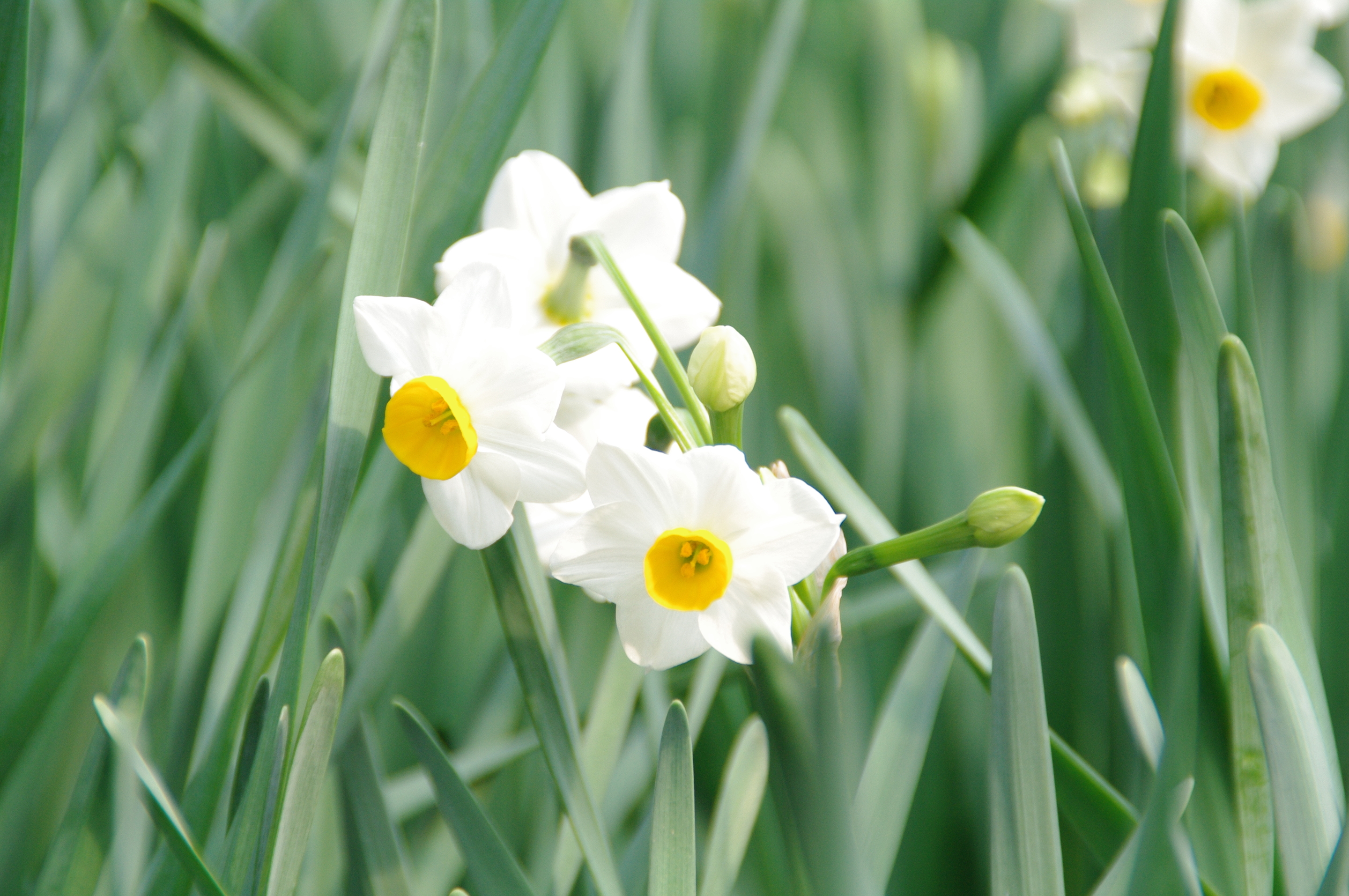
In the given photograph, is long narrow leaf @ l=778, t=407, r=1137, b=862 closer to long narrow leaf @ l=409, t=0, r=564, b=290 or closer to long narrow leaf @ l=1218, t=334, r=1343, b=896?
long narrow leaf @ l=1218, t=334, r=1343, b=896

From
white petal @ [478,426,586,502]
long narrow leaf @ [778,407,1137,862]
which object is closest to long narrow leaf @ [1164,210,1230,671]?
long narrow leaf @ [778,407,1137,862]

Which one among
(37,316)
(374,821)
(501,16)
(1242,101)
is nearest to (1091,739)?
(374,821)

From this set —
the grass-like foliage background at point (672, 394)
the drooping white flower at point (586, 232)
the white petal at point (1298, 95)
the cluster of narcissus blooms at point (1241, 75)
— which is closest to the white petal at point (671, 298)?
the drooping white flower at point (586, 232)

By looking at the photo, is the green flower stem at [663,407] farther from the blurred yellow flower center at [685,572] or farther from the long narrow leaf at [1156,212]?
the long narrow leaf at [1156,212]

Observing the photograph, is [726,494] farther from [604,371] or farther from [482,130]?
[482,130]

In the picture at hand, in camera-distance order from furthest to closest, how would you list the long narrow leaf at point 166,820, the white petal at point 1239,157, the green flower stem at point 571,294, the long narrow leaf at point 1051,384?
the white petal at point 1239,157 → the long narrow leaf at point 1051,384 → the green flower stem at point 571,294 → the long narrow leaf at point 166,820

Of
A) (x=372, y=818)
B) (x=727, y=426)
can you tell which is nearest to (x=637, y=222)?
(x=727, y=426)

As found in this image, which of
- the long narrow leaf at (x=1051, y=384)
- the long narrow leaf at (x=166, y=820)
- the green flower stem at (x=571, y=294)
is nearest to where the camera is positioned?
the long narrow leaf at (x=166, y=820)
